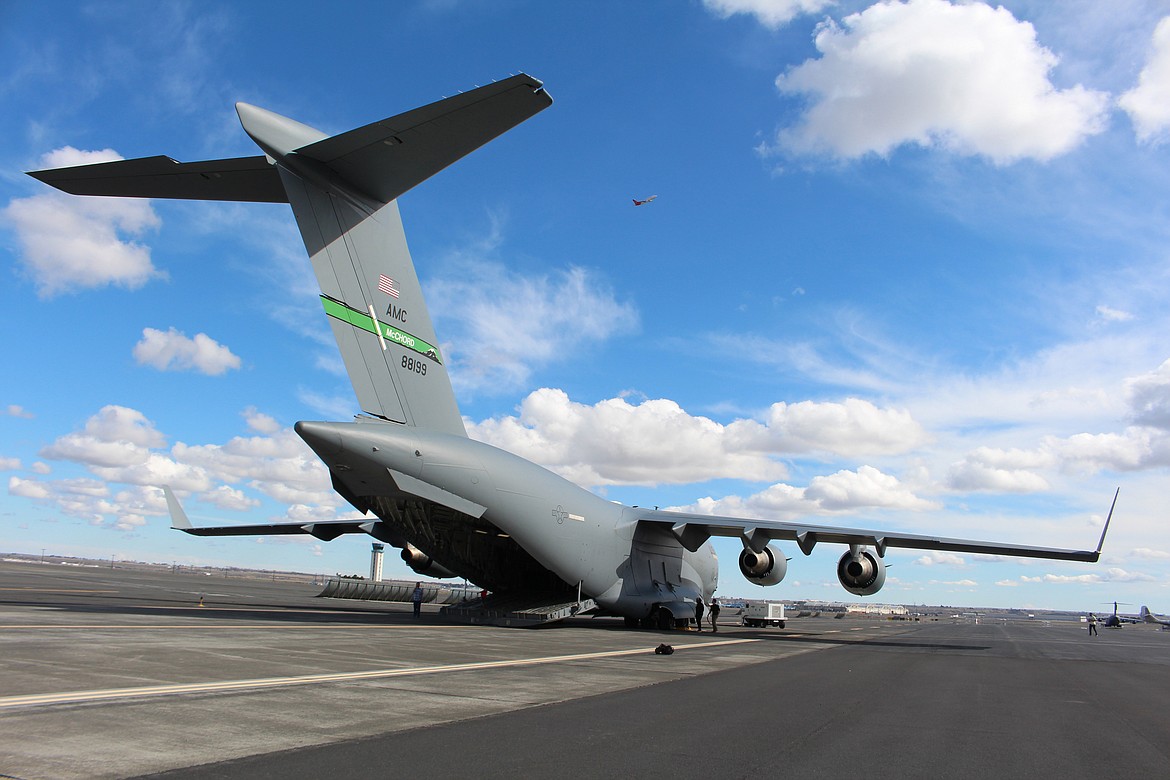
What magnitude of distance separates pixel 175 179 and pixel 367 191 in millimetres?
3051

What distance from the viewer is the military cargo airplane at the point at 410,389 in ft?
38.9

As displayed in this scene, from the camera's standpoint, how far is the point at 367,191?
13.9 metres

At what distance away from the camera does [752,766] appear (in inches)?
192

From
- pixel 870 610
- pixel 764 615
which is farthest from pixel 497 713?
pixel 870 610

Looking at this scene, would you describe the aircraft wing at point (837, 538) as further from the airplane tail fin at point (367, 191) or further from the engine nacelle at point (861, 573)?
the airplane tail fin at point (367, 191)

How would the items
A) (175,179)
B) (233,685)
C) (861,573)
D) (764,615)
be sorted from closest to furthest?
(233,685), (175,179), (861,573), (764,615)

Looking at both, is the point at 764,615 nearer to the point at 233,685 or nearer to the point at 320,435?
the point at 320,435

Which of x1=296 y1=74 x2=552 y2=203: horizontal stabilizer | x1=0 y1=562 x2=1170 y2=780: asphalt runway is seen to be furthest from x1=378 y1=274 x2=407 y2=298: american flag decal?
x1=0 y1=562 x2=1170 y2=780: asphalt runway

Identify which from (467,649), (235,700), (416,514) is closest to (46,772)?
(235,700)

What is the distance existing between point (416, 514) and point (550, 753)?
11.9 m

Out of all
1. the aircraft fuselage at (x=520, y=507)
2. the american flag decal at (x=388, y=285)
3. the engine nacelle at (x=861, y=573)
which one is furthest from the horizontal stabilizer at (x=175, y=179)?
the engine nacelle at (x=861, y=573)

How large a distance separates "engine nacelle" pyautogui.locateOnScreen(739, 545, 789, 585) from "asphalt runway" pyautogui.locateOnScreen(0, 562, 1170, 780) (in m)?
9.77

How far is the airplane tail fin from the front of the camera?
11273 millimetres

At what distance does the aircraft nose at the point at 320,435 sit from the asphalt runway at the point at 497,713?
305cm
